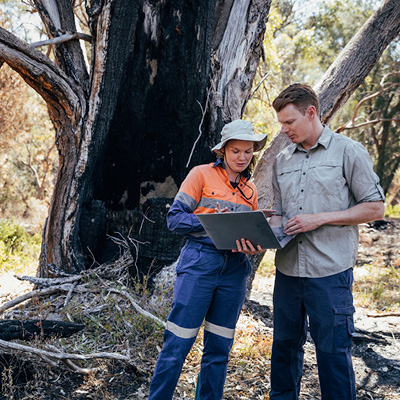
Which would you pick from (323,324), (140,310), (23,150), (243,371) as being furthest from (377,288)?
(23,150)

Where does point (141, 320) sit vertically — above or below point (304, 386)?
above

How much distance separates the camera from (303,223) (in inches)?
103

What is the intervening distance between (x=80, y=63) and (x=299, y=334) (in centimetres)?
366

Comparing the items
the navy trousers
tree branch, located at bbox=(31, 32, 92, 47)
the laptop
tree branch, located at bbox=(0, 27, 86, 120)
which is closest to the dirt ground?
the navy trousers

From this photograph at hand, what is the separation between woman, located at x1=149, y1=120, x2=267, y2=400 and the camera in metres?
2.71

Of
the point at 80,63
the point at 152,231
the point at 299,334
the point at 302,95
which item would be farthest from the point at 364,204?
the point at 80,63

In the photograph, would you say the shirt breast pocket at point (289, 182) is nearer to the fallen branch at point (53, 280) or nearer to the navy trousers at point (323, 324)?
the navy trousers at point (323, 324)

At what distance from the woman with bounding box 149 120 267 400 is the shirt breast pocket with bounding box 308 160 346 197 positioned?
0.39 meters

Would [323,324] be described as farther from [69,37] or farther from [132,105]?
[69,37]

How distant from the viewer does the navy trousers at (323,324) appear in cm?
258

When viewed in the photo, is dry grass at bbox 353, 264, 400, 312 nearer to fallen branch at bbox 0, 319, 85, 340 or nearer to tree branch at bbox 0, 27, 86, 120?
fallen branch at bbox 0, 319, 85, 340

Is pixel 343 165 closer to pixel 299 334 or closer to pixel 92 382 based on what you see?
pixel 299 334

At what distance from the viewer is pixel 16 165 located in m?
20.0

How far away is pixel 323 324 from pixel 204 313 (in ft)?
2.32
